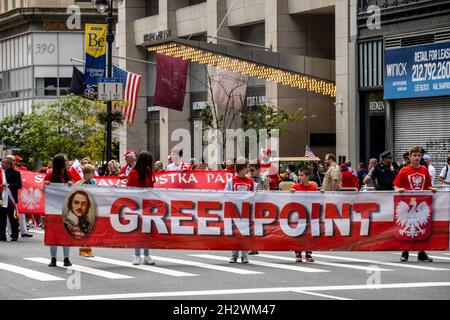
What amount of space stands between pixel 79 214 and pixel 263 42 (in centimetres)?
3169

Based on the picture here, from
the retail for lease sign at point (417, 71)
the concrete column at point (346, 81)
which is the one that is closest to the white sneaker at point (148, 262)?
the retail for lease sign at point (417, 71)

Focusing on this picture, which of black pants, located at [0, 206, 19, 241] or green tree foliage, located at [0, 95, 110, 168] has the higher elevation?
green tree foliage, located at [0, 95, 110, 168]

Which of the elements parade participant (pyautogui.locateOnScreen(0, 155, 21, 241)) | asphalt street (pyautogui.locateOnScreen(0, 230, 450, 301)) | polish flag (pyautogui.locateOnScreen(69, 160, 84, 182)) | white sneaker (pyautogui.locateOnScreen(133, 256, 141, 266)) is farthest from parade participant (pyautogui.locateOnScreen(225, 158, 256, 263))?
parade participant (pyautogui.locateOnScreen(0, 155, 21, 241))

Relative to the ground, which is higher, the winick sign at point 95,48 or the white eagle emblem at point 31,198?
the winick sign at point 95,48

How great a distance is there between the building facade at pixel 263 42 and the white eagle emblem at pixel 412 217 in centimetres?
2314

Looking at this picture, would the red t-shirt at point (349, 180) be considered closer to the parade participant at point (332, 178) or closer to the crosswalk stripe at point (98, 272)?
the parade participant at point (332, 178)

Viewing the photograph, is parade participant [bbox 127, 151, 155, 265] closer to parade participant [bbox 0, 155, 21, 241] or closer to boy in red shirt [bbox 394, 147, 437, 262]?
boy in red shirt [bbox 394, 147, 437, 262]

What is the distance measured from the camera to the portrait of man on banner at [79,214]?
713 inches

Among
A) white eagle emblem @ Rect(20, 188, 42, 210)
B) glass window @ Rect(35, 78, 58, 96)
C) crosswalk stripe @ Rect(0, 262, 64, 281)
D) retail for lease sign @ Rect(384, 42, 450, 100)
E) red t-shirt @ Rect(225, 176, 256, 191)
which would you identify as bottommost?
crosswalk stripe @ Rect(0, 262, 64, 281)

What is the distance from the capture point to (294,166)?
39500 millimetres

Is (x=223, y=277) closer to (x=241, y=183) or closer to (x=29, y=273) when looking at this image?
(x=241, y=183)

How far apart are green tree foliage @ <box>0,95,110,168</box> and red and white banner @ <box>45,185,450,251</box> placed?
29.6m

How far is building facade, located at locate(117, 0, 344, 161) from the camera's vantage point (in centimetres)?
4391

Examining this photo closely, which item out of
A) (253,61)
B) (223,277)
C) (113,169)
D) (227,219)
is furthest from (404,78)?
(223,277)
